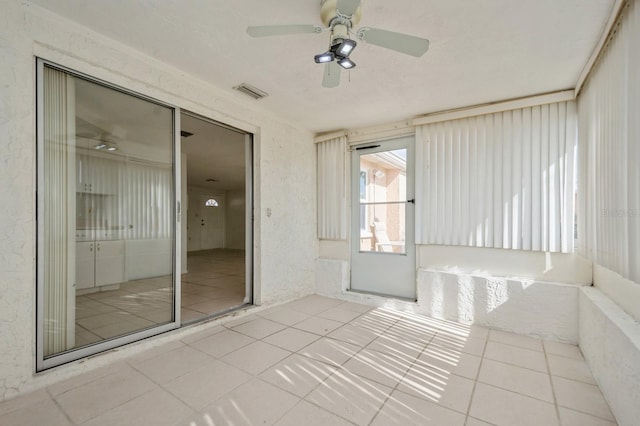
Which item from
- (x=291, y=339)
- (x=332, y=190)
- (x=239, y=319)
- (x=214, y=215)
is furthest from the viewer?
(x=214, y=215)

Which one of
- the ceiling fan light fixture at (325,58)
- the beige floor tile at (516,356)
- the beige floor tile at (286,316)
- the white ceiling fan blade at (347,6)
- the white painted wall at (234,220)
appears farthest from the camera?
the white painted wall at (234,220)

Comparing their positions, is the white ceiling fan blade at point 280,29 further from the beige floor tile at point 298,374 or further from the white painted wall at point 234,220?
the white painted wall at point 234,220

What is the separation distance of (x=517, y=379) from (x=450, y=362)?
1.50ft

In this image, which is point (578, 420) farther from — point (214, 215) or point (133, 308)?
point (214, 215)

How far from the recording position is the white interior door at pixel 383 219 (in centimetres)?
387

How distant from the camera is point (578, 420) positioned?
1.67 m

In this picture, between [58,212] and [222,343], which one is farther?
[222,343]

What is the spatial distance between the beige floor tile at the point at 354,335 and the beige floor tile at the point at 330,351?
92mm

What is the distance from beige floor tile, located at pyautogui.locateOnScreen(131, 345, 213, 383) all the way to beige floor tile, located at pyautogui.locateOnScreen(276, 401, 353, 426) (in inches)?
37.9

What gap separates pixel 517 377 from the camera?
2131mm

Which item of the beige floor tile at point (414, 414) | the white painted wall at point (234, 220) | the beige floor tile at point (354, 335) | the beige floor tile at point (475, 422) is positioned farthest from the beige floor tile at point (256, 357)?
the white painted wall at point (234, 220)

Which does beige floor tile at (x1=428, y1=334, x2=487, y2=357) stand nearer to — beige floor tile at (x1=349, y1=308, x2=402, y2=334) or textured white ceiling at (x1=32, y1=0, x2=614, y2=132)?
beige floor tile at (x1=349, y1=308, x2=402, y2=334)

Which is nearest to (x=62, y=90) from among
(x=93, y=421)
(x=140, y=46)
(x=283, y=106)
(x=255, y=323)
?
(x=140, y=46)

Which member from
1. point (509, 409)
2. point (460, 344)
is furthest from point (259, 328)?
point (509, 409)
